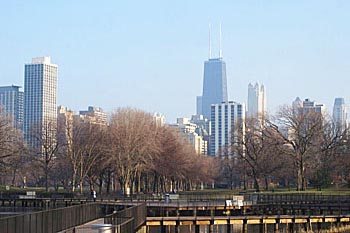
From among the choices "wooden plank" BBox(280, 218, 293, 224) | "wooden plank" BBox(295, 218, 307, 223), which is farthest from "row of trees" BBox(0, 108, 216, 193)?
"wooden plank" BBox(295, 218, 307, 223)

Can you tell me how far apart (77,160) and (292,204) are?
155ft

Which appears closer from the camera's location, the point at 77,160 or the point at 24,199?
the point at 24,199

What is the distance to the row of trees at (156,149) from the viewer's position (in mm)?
105812

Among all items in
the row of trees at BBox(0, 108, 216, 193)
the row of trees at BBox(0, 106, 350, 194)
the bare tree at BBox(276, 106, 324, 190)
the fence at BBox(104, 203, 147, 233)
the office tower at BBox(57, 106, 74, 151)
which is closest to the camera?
the fence at BBox(104, 203, 147, 233)

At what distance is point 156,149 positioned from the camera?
108 metres

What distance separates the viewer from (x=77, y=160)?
360 feet

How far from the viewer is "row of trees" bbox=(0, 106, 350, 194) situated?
105812 millimetres

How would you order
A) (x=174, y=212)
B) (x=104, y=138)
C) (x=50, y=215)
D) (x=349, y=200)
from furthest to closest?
(x=104, y=138)
(x=349, y=200)
(x=174, y=212)
(x=50, y=215)

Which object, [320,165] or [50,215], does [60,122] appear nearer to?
[320,165]

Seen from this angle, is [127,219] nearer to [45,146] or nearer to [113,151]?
[113,151]

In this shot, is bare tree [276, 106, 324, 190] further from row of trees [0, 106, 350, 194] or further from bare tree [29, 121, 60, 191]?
bare tree [29, 121, 60, 191]

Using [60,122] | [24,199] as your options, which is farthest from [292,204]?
[60,122]

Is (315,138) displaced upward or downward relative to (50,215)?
upward

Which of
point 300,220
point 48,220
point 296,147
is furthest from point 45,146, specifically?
point 48,220
